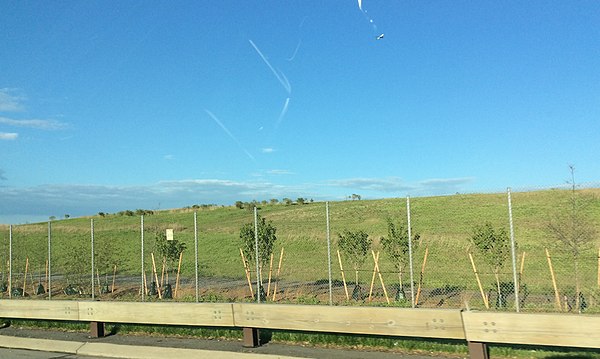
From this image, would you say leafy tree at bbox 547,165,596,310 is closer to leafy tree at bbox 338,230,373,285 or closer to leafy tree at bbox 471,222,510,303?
leafy tree at bbox 471,222,510,303

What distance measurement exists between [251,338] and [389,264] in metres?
17.4

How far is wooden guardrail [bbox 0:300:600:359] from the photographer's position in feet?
25.2

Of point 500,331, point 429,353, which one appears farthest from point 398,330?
point 500,331

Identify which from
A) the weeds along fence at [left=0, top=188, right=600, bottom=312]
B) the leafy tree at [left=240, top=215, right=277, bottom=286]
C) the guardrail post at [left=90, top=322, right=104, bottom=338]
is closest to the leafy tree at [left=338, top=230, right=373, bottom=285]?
the weeds along fence at [left=0, top=188, right=600, bottom=312]

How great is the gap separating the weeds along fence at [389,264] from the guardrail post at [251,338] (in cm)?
118

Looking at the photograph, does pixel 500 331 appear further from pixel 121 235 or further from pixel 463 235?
pixel 121 235

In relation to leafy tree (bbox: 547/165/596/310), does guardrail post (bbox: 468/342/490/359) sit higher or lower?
lower

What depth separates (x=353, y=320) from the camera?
31.4 feet

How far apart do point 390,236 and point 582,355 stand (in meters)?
9.28

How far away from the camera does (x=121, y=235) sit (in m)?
50.4

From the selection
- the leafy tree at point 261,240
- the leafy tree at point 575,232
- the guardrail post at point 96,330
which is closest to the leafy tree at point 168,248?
the leafy tree at point 261,240

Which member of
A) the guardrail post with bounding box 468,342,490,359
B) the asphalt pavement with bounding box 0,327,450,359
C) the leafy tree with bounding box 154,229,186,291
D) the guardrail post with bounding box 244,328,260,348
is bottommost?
the asphalt pavement with bounding box 0,327,450,359

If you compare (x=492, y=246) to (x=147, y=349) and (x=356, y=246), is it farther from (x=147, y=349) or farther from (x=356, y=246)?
(x=147, y=349)

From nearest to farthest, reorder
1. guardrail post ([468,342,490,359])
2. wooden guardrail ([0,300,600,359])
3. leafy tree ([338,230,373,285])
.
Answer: wooden guardrail ([0,300,600,359]) < guardrail post ([468,342,490,359]) < leafy tree ([338,230,373,285])
